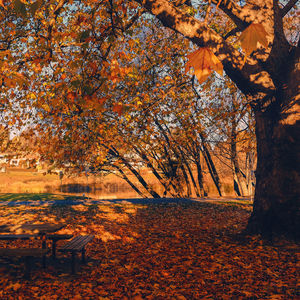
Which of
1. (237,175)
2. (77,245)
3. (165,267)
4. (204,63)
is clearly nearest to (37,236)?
(77,245)

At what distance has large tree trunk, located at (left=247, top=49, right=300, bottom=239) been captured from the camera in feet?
23.9

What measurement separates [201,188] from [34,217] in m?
12.9

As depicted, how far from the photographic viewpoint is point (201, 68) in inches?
126

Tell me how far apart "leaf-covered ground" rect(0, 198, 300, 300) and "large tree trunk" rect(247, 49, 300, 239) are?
0.58 meters

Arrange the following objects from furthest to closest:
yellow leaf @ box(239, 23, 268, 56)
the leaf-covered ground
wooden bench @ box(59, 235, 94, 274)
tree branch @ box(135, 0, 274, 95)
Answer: tree branch @ box(135, 0, 274, 95)
wooden bench @ box(59, 235, 94, 274)
the leaf-covered ground
yellow leaf @ box(239, 23, 268, 56)

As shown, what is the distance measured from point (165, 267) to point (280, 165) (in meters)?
3.85

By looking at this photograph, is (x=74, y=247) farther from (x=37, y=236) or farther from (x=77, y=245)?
(x=37, y=236)

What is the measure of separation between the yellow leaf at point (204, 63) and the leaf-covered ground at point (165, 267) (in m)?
3.27

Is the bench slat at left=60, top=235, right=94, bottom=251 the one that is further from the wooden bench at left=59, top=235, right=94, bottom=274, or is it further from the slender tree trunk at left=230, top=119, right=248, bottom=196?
the slender tree trunk at left=230, top=119, right=248, bottom=196

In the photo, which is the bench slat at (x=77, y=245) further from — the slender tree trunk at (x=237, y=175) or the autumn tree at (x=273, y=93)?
the slender tree trunk at (x=237, y=175)

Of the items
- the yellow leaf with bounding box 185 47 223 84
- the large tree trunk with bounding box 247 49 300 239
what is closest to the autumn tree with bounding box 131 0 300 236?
the large tree trunk with bounding box 247 49 300 239

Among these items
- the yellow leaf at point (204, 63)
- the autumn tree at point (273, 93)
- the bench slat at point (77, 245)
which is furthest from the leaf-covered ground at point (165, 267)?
the yellow leaf at point (204, 63)

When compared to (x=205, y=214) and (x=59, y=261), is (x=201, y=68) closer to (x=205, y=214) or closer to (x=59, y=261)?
(x=59, y=261)

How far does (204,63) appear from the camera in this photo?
3203 millimetres
